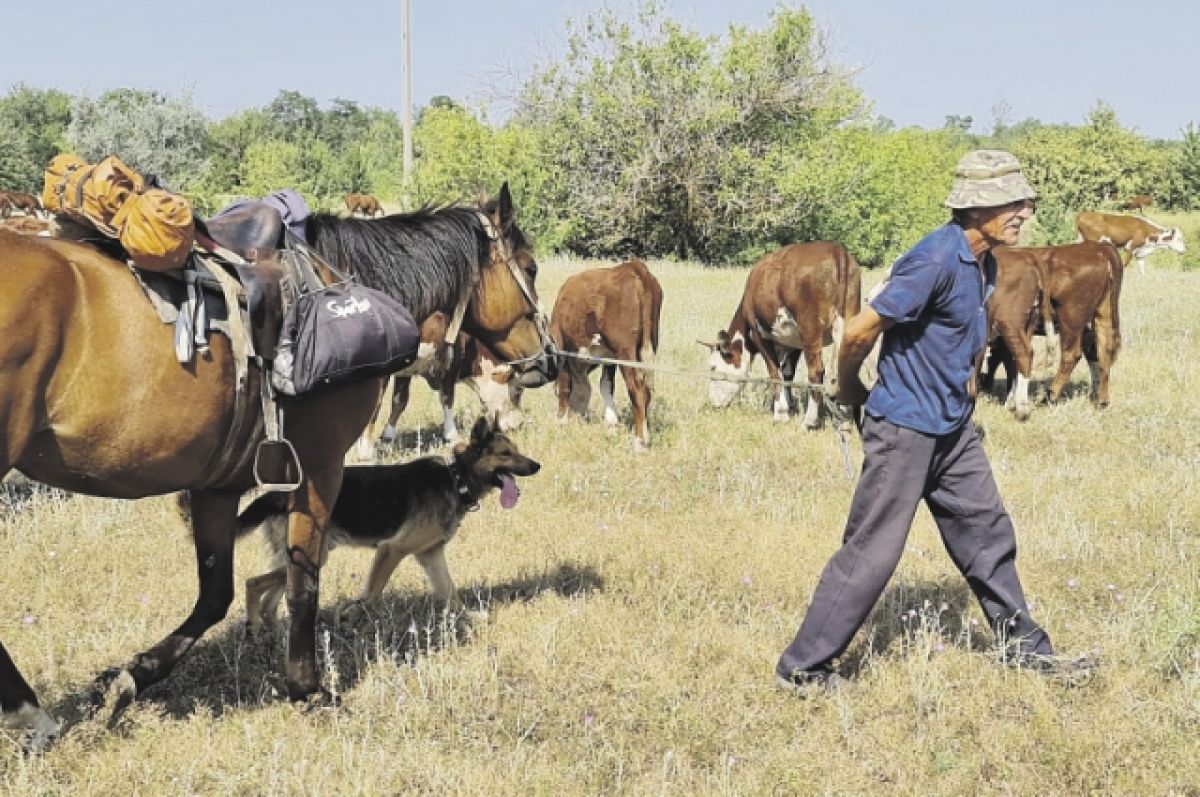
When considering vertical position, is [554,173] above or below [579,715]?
above

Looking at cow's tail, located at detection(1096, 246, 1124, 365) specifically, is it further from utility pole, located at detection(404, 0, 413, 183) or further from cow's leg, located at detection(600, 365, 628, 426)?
utility pole, located at detection(404, 0, 413, 183)

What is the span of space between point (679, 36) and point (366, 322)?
3139 cm

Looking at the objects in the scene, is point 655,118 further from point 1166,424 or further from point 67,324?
point 67,324

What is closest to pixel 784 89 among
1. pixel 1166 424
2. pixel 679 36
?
pixel 679 36

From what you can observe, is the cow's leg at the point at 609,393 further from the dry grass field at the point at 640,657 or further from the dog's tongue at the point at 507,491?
the dog's tongue at the point at 507,491

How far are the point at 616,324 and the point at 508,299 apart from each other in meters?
5.02

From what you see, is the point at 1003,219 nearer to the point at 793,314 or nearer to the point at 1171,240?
the point at 793,314

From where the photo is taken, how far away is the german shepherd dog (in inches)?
221

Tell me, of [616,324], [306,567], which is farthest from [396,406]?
[306,567]

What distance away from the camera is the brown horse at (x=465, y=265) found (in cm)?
510

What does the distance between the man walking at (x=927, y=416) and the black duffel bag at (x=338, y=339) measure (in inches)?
77.8

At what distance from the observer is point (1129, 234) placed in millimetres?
32125

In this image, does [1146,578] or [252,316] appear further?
[1146,578]

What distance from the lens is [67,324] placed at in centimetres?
360
